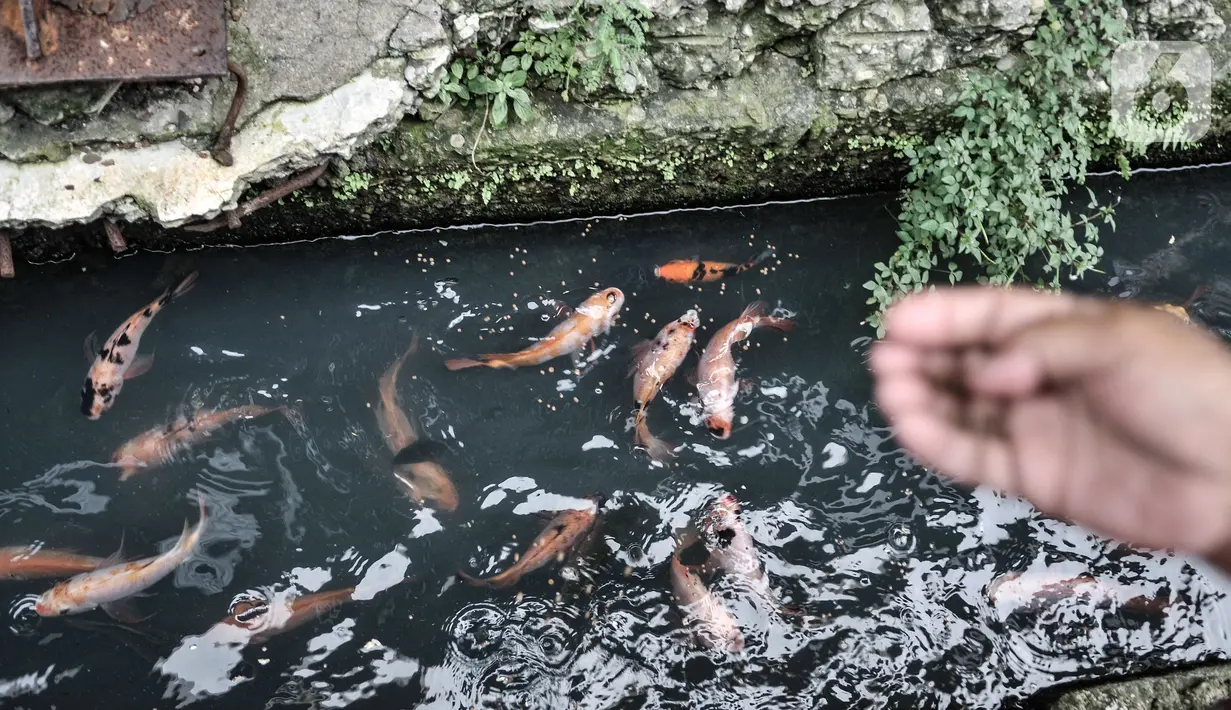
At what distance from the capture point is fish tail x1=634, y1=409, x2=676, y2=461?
5.12 meters

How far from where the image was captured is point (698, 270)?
5.68m

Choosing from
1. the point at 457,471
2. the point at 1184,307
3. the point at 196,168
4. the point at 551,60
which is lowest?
the point at 457,471

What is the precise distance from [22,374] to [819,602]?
475 centimetres

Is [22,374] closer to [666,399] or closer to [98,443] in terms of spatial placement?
[98,443]

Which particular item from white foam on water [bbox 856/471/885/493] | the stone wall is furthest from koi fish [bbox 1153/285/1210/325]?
white foam on water [bbox 856/471/885/493]

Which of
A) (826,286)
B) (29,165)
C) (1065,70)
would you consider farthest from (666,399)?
(29,165)

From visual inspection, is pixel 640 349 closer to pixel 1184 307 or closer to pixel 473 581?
pixel 473 581

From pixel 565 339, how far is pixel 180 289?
238cm

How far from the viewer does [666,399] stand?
5.25m

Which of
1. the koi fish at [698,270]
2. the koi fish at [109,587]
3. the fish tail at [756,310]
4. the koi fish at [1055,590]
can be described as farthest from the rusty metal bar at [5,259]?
the koi fish at [1055,590]

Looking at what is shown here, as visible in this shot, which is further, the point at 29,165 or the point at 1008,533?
the point at 1008,533

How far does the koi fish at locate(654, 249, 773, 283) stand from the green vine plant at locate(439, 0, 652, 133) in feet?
4.13

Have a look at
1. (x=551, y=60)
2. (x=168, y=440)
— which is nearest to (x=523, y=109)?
(x=551, y=60)

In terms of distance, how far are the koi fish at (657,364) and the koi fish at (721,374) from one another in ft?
0.49
